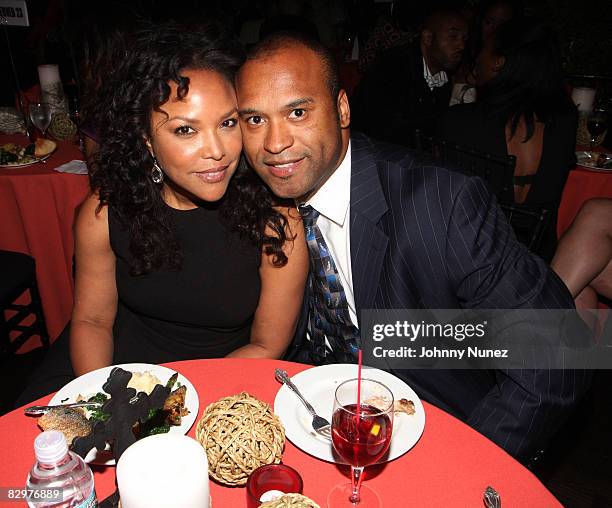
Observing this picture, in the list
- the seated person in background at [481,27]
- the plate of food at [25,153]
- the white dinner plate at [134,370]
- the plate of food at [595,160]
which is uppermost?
the seated person in background at [481,27]

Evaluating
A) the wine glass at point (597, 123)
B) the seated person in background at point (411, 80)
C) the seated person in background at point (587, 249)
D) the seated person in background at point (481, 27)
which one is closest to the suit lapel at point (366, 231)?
the seated person in background at point (587, 249)

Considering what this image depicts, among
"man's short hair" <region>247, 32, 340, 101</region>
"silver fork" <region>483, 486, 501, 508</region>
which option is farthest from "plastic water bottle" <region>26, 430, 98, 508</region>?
"man's short hair" <region>247, 32, 340, 101</region>

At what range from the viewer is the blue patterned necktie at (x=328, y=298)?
1.96 m

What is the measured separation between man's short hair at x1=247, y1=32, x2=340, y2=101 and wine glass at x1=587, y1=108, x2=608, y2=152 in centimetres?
245

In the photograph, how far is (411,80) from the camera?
4.50 metres

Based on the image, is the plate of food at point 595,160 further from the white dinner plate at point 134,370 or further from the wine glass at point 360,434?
the white dinner plate at point 134,370

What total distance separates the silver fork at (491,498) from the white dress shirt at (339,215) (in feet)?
2.97

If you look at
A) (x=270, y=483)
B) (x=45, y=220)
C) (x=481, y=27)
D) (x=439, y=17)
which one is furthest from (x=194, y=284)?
(x=481, y=27)

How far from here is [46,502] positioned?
957 mm

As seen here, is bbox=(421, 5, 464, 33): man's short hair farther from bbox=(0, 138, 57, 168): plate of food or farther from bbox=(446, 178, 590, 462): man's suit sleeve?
bbox=(446, 178, 590, 462): man's suit sleeve

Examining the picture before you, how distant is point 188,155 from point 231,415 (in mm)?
933

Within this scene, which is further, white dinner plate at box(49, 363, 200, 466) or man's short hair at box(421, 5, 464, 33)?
man's short hair at box(421, 5, 464, 33)

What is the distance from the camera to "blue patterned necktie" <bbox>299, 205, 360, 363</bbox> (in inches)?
77.3

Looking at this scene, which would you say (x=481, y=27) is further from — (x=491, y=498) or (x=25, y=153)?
(x=491, y=498)
